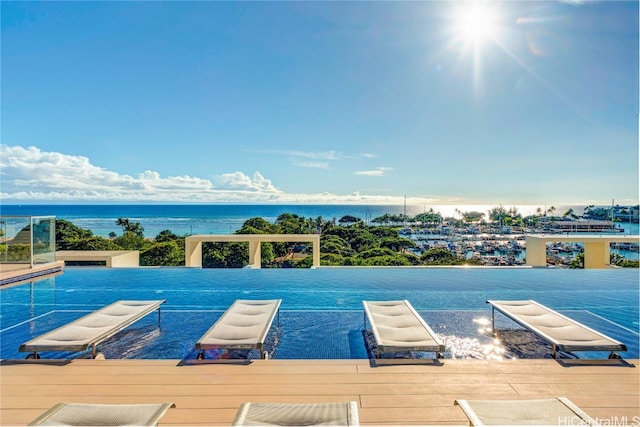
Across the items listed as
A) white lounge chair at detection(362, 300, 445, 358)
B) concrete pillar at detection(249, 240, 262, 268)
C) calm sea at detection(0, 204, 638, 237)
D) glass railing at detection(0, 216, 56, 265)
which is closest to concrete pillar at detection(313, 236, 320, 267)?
concrete pillar at detection(249, 240, 262, 268)

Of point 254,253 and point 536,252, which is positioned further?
Answer: point 254,253

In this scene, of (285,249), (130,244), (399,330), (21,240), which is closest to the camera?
(399,330)

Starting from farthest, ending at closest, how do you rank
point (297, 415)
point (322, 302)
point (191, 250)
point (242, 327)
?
point (191, 250), point (322, 302), point (242, 327), point (297, 415)

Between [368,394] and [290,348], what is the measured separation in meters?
1.38

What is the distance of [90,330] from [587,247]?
1045 centimetres

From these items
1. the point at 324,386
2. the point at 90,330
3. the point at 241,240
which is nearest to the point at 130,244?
the point at 241,240

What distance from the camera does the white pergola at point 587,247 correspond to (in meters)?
7.95

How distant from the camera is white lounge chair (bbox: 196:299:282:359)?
265 cm

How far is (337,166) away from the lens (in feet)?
52.4

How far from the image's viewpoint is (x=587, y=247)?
8.17 meters

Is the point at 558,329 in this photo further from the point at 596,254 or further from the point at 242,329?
the point at 596,254

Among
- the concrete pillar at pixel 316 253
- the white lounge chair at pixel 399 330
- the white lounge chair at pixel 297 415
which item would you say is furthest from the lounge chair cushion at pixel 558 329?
the concrete pillar at pixel 316 253

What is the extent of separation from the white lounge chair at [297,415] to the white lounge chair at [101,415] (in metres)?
0.45

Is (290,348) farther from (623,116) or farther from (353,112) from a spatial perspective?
(623,116)
